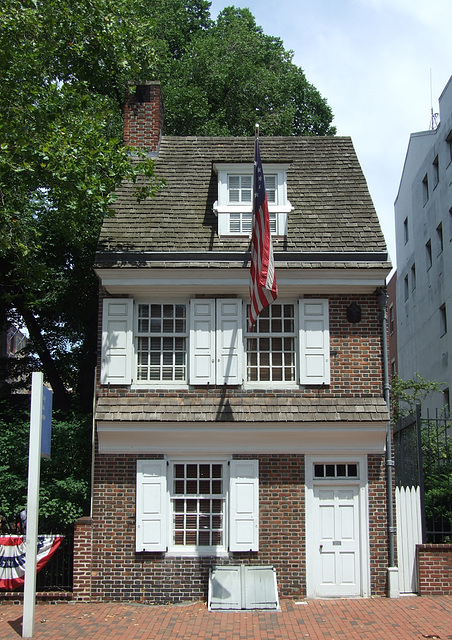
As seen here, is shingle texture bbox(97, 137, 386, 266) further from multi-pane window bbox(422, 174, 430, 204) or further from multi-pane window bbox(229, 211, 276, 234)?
multi-pane window bbox(422, 174, 430, 204)

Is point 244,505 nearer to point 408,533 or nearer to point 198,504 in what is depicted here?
point 198,504

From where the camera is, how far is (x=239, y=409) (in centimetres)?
1338

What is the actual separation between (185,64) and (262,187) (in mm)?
13986

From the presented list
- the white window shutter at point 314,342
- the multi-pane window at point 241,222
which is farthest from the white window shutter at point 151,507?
the multi-pane window at point 241,222

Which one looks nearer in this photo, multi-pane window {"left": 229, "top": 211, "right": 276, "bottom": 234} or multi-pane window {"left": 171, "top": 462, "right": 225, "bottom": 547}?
multi-pane window {"left": 171, "top": 462, "right": 225, "bottom": 547}

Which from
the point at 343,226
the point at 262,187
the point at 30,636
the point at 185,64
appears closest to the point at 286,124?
the point at 185,64

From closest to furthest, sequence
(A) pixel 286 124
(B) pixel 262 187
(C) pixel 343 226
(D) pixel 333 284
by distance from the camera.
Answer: (B) pixel 262 187, (D) pixel 333 284, (C) pixel 343 226, (A) pixel 286 124

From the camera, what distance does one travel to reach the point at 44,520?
46.1 feet

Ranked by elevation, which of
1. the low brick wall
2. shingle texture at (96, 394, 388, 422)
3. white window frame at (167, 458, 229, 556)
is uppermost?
shingle texture at (96, 394, 388, 422)

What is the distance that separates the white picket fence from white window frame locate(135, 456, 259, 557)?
2.59 m

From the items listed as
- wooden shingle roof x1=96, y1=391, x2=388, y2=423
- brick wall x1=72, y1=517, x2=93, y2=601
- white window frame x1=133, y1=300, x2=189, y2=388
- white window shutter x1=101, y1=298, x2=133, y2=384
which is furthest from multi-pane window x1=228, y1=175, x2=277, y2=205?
brick wall x1=72, y1=517, x2=93, y2=601

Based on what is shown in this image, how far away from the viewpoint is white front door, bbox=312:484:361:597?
13.2 meters

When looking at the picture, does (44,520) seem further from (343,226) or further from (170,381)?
(343,226)

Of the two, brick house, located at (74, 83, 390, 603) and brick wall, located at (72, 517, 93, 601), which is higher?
brick house, located at (74, 83, 390, 603)
